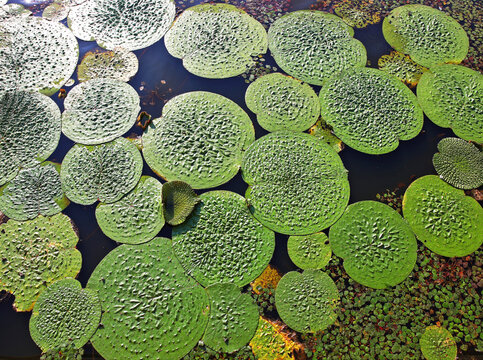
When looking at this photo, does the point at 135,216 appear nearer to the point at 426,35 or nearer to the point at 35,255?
the point at 35,255

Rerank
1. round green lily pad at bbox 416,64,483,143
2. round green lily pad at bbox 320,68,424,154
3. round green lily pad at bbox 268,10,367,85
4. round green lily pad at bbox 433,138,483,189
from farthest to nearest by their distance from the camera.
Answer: round green lily pad at bbox 268,10,367,85 → round green lily pad at bbox 416,64,483,143 → round green lily pad at bbox 320,68,424,154 → round green lily pad at bbox 433,138,483,189

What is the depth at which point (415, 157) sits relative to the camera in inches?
156

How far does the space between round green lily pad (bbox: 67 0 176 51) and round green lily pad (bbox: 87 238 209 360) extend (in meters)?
2.77

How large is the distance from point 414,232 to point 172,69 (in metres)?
3.38

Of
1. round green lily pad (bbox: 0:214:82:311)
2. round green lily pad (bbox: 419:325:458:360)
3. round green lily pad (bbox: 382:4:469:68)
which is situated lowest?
round green lily pad (bbox: 419:325:458:360)

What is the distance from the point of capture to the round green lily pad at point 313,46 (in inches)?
172

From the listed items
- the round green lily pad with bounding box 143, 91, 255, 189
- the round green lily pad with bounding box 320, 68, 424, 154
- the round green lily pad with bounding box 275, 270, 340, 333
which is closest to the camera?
the round green lily pad with bounding box 275, 270, 340, 333

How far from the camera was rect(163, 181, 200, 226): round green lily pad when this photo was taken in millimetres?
3393

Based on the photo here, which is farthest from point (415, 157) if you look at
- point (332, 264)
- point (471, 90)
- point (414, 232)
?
point (332, 264)

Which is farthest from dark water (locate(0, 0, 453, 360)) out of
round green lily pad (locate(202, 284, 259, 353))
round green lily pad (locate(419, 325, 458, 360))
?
round green lily pad (locate(419, 325, 458, 360))

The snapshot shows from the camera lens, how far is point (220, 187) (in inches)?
142

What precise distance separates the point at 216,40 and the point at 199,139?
1543 millimetres

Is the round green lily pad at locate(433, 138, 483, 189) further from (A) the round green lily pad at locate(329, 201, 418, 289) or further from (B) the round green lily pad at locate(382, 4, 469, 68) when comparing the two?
(B) the round green lily pad at locate(382, 4, 469, 68)

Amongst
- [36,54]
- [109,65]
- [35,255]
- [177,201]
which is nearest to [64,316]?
[35,255]
